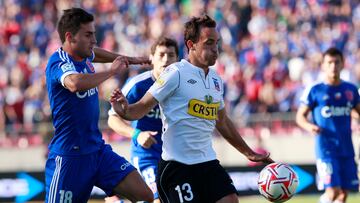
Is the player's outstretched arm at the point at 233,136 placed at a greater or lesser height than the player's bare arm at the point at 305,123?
greater

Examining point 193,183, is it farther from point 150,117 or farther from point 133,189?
point 150,117

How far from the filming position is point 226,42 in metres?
25.5

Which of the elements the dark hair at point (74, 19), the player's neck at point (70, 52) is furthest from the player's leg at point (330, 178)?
the dark hair at point (74, 19)

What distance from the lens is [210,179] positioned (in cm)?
857

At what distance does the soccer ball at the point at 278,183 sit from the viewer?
30.1ft

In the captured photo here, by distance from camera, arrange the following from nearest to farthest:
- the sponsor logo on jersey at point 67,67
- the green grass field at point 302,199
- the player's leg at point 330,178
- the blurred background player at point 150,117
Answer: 1. the sponsor logo on jersey at point 67,67
2. the blurred background player at point 150,117
3. the player's leg at point 330,178
4. the green grass field at point 302,199

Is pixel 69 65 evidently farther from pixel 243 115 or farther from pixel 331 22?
pixel 331 22

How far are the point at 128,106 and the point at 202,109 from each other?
0.87 meters

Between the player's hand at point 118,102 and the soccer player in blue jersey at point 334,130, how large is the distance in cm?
627

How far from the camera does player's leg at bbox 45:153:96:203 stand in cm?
909

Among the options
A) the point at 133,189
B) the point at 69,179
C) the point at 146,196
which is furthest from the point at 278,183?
the point at 69,179

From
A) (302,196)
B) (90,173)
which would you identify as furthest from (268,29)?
(90,173)

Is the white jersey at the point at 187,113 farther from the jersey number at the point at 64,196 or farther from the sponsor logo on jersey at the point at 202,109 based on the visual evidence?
the jersey number at the point at 64,196

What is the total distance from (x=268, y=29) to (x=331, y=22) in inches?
68.4
